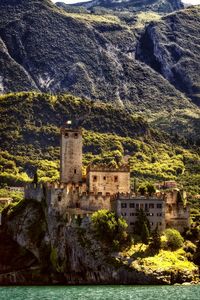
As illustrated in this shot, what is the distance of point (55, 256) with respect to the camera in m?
147

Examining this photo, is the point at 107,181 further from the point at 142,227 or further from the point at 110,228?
the point at 110,228

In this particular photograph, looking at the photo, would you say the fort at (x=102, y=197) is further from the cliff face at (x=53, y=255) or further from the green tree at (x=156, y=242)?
the green tree at (x=156, y=242)

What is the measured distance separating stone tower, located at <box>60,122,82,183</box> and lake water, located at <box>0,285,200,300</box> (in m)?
33.2

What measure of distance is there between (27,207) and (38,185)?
4.90m

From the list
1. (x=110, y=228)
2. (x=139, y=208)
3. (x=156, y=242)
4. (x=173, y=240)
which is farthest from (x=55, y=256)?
(x=173, y=240)

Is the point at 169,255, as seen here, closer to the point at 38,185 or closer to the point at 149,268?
the point at 149,268

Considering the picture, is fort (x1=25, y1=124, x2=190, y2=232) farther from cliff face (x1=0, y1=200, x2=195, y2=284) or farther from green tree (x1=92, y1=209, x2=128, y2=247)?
green tree (x1=92, y1=209, x2=128, y2=247)

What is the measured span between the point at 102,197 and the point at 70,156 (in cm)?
2021

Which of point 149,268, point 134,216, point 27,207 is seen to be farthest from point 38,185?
point 149,268

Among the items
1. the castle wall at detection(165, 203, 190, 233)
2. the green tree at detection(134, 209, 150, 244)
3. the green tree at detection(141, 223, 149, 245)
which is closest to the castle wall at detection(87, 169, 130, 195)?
the castle wall at detection(165, 203, 190, 233)

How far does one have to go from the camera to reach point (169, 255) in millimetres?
141125

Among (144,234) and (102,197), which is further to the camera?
(102,197)

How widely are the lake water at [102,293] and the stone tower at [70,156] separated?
33236mm

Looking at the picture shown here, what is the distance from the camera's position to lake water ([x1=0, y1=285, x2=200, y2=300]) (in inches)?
4641
